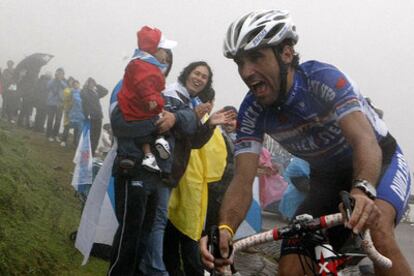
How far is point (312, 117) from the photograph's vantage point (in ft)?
10.3

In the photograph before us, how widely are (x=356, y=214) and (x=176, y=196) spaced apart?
9.85 ft

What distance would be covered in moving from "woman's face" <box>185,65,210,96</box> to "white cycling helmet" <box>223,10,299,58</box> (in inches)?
81.7

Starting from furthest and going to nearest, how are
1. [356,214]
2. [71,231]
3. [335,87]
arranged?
1. [71,231]
2. [335,87]
3. [356,214]

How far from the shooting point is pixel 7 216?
4.70 metres

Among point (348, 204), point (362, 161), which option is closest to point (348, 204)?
point (348, 204)

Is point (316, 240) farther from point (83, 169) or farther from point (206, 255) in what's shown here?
point (83, 169)

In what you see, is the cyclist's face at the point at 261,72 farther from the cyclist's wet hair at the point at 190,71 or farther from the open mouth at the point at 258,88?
the cyclist's wet hair at the point at 190,71

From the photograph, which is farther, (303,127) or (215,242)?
(303,127)

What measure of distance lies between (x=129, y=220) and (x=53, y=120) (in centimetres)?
977

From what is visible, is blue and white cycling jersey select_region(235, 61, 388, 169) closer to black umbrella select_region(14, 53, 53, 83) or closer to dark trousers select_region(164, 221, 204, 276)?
dark trousers select_region(164, 221, 204, 276)

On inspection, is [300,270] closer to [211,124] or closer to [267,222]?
[211,124]

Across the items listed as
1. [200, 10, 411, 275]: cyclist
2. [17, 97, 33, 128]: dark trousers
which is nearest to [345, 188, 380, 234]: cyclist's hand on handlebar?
[200, 10, 411, 275]: cyclist

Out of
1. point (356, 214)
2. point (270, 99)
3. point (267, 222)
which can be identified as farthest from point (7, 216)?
point (267, 222)

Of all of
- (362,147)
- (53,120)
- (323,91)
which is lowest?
(53,120)
